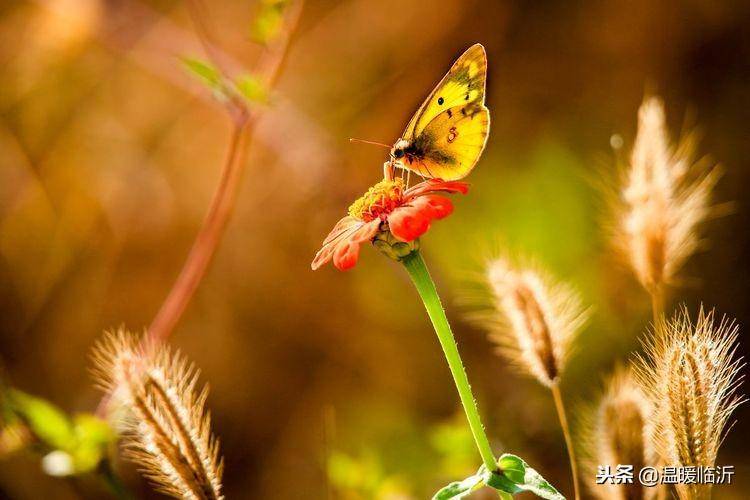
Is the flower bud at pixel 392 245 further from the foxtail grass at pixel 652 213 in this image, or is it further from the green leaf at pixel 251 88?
the green leaf at pixel 251 88

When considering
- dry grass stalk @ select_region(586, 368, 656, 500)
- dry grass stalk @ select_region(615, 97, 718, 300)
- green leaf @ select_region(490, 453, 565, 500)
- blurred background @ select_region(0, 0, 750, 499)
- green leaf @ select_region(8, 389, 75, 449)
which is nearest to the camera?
green leaf @ select_region(490, 453, 565, 500)

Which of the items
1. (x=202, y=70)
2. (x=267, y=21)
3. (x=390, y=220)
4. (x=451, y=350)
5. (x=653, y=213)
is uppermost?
(x=267, y=21)

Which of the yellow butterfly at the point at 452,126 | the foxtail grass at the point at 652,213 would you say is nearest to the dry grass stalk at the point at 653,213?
the foxtail grass at the point at 652,213

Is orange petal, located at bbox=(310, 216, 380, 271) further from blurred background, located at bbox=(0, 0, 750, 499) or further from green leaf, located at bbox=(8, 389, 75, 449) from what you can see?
blurred background, located at bbox=(0, 0, 750, 499)

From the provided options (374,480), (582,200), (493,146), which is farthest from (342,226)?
(493,146)

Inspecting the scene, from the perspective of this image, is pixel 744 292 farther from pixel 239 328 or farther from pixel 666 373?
pixel 239 328

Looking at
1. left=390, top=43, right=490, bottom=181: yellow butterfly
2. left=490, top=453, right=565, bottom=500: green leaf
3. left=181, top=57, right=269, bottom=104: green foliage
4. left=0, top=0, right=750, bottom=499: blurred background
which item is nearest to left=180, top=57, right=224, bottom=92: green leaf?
A: left=181, top=57, right=269, bottom=104: green foliage

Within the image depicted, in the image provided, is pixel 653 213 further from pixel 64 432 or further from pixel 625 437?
pixel 64 432

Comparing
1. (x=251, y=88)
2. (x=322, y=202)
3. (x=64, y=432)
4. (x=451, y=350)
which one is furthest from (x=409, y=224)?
(x=322, y=202)
